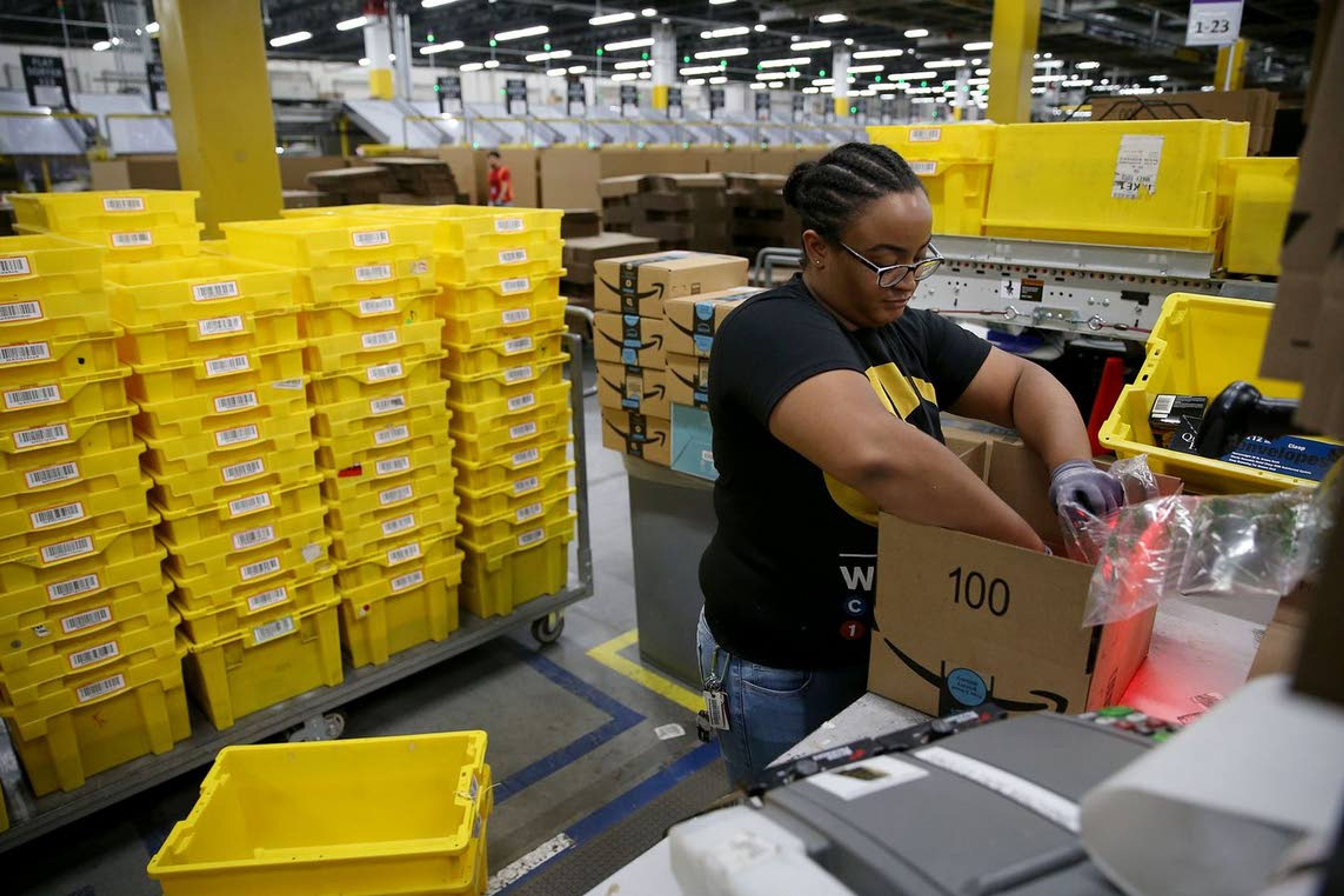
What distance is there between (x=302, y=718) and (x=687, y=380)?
1731 millimetres

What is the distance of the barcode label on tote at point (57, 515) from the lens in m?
2.35

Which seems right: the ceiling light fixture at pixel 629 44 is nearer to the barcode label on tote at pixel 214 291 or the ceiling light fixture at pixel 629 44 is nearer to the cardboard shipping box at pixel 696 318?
the cardboard shipping box at pixel 696 318

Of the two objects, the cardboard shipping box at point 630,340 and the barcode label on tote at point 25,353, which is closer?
the barcode label on tote at point 25,353

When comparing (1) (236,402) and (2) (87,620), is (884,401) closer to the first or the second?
(1) (236,402)

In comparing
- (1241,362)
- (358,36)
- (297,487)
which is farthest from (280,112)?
(1241,362)

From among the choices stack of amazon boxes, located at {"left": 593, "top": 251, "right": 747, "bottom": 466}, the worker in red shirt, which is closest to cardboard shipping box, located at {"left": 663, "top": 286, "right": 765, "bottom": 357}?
stack of amazon boxes, located at {"left": 593, "top": 251, "right": 747, "bottom": 466}

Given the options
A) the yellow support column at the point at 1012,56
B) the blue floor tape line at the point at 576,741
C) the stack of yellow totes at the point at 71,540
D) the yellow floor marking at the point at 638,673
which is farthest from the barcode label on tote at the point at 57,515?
the yellow support column at the point at 1012,56

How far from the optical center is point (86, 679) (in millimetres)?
2551

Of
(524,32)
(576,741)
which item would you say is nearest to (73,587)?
(576,741)

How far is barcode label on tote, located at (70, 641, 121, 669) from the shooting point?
2512mm

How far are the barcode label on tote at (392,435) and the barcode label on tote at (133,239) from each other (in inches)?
46.6

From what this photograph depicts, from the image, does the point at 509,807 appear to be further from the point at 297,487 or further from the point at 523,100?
the point at 523,100

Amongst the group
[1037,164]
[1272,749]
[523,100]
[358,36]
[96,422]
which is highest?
[358,36]

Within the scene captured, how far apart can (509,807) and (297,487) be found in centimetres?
123
